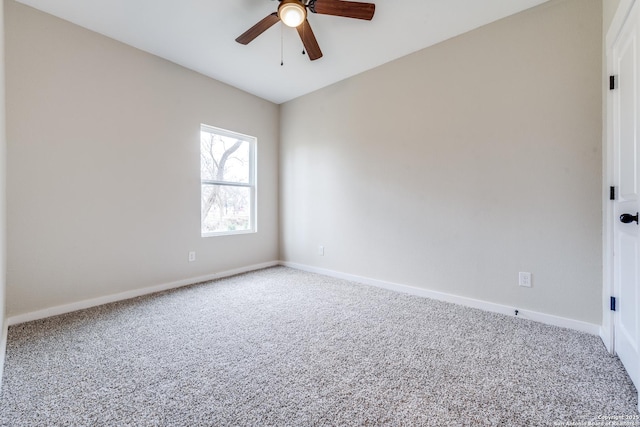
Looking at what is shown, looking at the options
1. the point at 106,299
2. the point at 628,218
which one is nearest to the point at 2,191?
the point at 106,299

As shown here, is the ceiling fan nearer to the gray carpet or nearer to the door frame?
the door frame

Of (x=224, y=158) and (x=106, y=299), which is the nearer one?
(x=106, y=299)

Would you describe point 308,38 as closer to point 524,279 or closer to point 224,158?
point 224,158

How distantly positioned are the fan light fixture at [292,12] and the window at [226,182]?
1933mm

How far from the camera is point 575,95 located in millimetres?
2020

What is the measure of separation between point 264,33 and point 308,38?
0.66 meters

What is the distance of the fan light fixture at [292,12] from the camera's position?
1.82 metres

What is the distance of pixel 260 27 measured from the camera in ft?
6.97

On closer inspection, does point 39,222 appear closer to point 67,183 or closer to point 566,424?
point 67,183

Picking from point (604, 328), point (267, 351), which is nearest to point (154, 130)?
point (267, 351)

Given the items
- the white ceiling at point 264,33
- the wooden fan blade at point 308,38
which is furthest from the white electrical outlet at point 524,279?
the wooden fan blade at point 308,38

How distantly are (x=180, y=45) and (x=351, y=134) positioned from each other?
6.74 feet

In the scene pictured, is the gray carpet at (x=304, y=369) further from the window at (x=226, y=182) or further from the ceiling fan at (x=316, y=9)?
the ceiling fan at (x=316, y=9)

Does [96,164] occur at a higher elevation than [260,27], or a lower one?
lower
